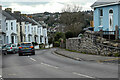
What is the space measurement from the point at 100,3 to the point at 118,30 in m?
4.76

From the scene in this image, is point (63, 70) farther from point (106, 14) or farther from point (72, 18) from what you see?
point (72, 18)

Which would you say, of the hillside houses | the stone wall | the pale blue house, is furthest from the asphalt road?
the hillside houses

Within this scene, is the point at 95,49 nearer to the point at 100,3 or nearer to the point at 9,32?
the point at 100,3

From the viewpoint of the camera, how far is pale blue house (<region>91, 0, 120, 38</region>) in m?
26.9

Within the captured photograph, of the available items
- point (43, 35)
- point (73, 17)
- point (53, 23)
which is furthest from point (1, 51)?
point (53, 23)

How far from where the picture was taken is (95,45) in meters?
25.6

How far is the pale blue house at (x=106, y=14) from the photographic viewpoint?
26.9m

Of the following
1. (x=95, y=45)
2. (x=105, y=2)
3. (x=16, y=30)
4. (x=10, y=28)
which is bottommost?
(x=95, y=45)

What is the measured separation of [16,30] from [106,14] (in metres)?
33.9

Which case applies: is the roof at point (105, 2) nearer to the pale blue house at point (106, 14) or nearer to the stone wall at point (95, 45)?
the pale blue house at point (106, 14)

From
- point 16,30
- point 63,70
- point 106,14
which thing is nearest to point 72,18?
point 16,30

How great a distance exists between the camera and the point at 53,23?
154 meters

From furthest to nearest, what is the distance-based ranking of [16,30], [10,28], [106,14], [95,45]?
[16,30] → [10,28] → [106,14] → [95,45]

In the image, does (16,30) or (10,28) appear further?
(16,30)
